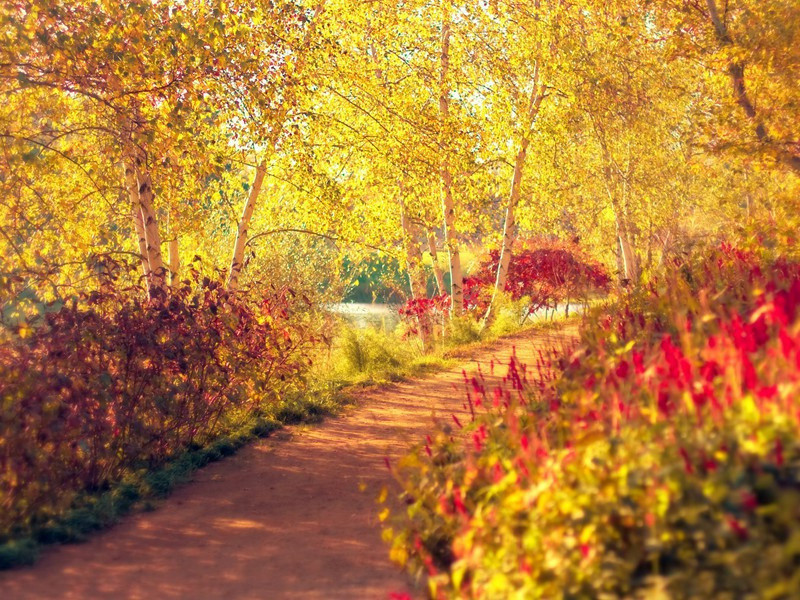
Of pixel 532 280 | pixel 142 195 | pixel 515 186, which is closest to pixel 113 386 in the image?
pixel 142 195

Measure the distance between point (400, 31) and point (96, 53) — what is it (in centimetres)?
884

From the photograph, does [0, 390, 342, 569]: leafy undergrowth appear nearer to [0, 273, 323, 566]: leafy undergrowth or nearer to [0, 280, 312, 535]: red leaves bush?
[0, 273, 323, 566]: leafy undergrowth

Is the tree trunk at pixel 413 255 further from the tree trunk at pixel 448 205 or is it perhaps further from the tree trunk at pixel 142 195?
the tree trunk at pixel 142 195

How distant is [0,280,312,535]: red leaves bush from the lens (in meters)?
6.04

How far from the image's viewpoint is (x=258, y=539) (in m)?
5.90

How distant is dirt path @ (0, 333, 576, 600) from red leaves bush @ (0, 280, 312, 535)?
55 centimetres

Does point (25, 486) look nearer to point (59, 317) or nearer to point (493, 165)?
point (59, 317)

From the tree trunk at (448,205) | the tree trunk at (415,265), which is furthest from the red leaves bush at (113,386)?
the tree trunk at (415,265)

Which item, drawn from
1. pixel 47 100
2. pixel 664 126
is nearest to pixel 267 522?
pixel 47 100

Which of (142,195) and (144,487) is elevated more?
(142,195)

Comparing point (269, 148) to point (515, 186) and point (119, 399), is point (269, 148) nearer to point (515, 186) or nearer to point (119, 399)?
point (119, 399)

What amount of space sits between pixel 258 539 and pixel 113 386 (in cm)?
199

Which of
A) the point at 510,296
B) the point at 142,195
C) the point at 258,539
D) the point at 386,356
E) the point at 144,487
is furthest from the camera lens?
the point at 510,296

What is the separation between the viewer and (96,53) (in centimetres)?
841
